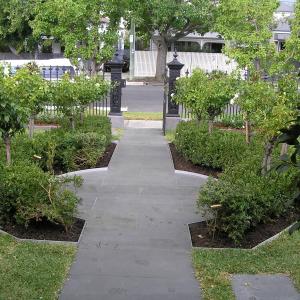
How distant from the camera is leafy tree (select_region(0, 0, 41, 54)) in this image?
32.5 metres

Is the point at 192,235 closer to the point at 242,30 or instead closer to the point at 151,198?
the point at 151,198

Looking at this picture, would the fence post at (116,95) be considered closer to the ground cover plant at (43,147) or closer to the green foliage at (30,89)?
the ground cover plant at (43,147)

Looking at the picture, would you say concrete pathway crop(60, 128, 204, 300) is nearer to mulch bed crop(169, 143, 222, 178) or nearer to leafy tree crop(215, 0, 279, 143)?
mulch bed crop(169, 143, 222, 178)

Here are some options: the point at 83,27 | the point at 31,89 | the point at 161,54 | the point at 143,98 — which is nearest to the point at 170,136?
the point at 31,89

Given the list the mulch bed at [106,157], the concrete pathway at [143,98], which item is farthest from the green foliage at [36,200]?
the concrete pathway at [143,98]

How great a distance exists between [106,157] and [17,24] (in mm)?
24874

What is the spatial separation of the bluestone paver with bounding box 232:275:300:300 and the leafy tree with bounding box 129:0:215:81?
2207 centimetres

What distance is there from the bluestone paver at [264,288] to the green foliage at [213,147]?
173 inches

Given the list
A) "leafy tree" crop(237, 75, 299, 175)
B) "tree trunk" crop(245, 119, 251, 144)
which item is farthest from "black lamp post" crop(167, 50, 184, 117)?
"leafy tree" crop(237, 75, 299, 175)

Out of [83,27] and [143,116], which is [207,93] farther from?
[83,27]

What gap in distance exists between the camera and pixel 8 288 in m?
5.22

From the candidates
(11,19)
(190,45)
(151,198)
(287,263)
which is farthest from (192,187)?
(190,45)

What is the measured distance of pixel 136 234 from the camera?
6914mm

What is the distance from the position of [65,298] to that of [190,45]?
39.2m
